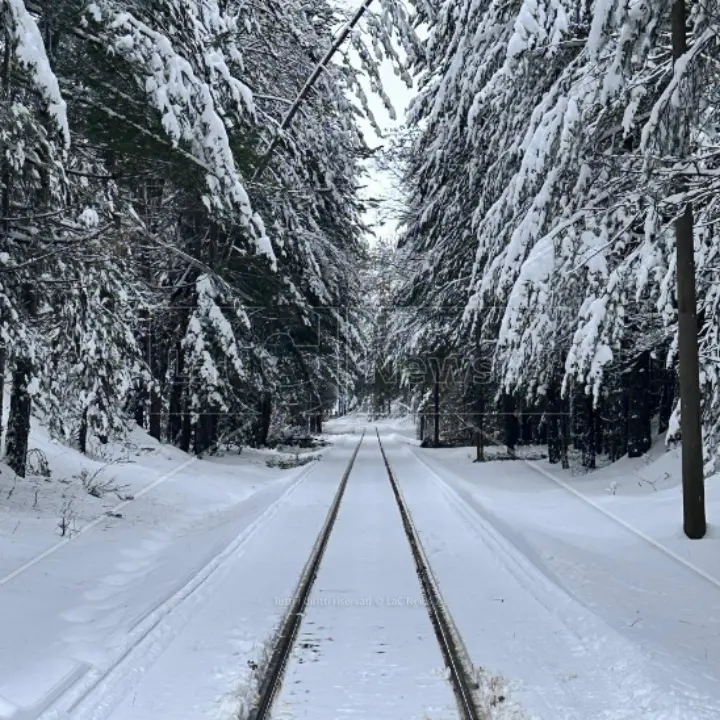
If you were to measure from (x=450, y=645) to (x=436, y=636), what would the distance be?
0.93 ft

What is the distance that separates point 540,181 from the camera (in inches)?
396

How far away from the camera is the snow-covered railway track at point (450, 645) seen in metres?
4.74

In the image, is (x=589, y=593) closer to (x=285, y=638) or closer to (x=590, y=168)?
(x=285, y=638)

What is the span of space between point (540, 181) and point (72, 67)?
6.37m

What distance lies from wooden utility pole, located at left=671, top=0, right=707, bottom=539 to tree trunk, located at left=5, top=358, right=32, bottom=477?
9.37 meters

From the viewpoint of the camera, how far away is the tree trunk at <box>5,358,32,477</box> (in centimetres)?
1119

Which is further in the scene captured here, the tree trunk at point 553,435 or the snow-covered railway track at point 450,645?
the tree trunk at point 553,435

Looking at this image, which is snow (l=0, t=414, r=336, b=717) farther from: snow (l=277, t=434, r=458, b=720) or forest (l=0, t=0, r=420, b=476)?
forest (l=0, t=0, r=420, b=476)

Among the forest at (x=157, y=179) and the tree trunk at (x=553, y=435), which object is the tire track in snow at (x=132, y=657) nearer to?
the forest at (x=157, y=179)

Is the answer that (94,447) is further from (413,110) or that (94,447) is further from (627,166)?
(627,166)

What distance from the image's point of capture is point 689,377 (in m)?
9.42

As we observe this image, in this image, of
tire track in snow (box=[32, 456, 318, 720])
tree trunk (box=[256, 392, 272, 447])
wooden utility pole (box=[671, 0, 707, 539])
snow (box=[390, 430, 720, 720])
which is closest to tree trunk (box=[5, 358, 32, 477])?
tire track in snow (box=[32, 456, 318, 720])

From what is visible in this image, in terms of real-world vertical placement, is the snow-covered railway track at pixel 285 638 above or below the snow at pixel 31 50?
below

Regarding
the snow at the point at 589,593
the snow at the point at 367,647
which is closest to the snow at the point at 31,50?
the snow at the point at 367,647
